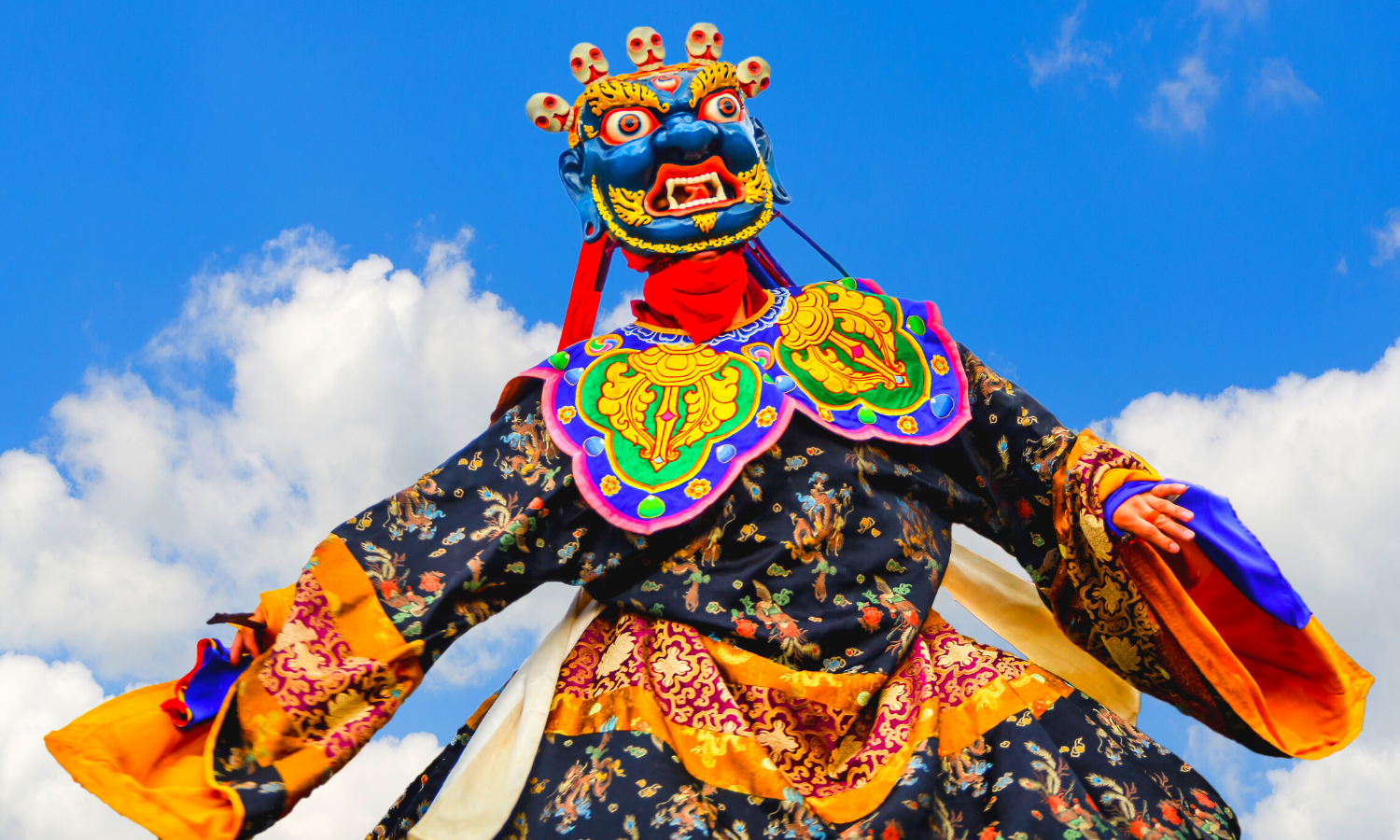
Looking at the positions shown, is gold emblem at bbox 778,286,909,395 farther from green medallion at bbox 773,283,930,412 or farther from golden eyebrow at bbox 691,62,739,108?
golden eyebrow at bbox 691,62,739,108

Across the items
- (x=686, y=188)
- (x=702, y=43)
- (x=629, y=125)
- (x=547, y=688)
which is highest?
(x=702, y=43)

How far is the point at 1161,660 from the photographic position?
3.04 meters

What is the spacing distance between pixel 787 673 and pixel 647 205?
145cm

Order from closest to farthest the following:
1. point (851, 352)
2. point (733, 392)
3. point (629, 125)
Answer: point (733, 392), point (851, 352), point (629, 125)

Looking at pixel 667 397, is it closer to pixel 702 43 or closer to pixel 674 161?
pixel 674 161

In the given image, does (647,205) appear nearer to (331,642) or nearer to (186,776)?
(331,642)

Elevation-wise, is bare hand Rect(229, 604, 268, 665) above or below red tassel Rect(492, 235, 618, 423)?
below

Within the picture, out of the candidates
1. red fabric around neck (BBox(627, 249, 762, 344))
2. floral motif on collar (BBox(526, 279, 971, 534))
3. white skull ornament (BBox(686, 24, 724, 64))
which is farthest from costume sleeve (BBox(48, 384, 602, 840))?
white skull ornament (BBox(686, 24, 724, 64))

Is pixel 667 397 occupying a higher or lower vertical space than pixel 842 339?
lower

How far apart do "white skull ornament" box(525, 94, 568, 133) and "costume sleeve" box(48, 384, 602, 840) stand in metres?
0.94

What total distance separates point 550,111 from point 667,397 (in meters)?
1.10

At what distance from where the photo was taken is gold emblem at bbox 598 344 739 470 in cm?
313

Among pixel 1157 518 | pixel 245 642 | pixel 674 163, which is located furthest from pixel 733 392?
pixel 245 642

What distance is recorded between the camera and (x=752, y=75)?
3.76 meters
